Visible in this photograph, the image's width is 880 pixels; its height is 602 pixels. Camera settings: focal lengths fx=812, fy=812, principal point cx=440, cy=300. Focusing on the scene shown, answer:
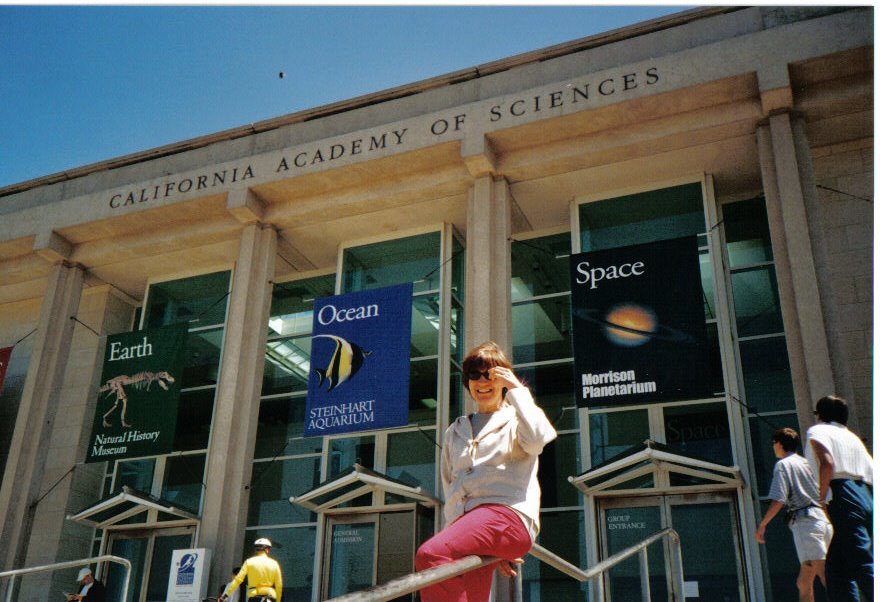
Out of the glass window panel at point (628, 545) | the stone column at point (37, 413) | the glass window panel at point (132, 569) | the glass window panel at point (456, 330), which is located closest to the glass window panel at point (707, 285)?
the glass window panel at point (628, 545)

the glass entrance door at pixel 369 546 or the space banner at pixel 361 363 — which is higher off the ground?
the space banner at pixel 361 363

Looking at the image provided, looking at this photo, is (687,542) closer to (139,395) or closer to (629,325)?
(629,325)

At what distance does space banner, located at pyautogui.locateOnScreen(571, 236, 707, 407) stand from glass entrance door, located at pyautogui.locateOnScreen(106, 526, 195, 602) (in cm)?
837

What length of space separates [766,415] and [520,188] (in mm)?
5856

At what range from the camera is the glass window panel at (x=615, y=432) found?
43.2ft

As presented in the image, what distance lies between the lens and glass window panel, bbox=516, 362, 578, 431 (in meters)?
14.8

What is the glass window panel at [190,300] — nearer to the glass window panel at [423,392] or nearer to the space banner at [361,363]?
the space banner at [361,363]

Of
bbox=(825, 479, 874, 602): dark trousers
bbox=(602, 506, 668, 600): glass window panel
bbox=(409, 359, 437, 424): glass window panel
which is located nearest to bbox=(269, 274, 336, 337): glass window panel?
bbox=(409, 359, 437, 424): glass window panel

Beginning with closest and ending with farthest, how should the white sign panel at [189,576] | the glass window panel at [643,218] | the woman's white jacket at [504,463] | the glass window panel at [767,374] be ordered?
the woman's white jacket at [504,463]
the glass window panel at [767,374]
the white sign panel at [189,576]
the glass window panel at [643,218]

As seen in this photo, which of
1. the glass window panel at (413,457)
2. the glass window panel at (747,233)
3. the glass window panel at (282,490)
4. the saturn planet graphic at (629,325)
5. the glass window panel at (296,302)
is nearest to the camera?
the saturn planet graphic at (629,325)

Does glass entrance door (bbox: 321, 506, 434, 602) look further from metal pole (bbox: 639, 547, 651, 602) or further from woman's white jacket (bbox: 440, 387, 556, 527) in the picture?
woman's white jacket (bbox: 440, 387, 556, 527)

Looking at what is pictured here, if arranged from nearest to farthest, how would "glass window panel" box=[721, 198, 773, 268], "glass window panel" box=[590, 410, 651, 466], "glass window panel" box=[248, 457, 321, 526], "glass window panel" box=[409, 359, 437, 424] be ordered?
"glass window panel" box=[590, 410, 651, 466]
"glass window panel" box=[721, 198, 773, 268]
"glass window panel" box=[409, 359, 437, 424]
"glass window panel" box=[248, 457, 321, 526]

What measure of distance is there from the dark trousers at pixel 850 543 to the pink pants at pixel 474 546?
318 centimetres

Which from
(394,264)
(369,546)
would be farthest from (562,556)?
(394,264)
